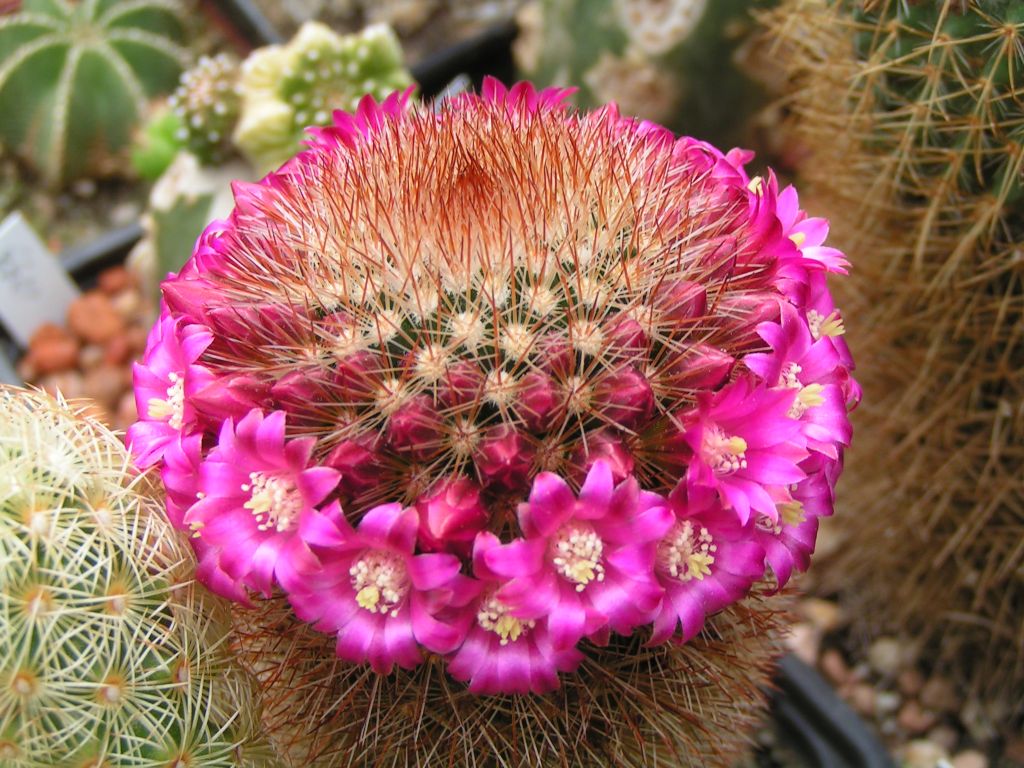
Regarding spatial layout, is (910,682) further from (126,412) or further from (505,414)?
(126,412)

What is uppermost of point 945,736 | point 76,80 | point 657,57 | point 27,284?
point 76,80

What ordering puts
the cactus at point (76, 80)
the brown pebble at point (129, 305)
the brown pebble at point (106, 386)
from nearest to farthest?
the brown pebble at point (106, 386), the brown pebble at point (129, 305), the cactus at point (76, 80)

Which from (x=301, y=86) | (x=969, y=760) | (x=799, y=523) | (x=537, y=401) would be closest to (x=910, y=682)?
(x=969, y=760)

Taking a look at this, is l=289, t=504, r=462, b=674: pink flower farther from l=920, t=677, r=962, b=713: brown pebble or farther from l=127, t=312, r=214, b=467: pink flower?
l=920, t=677, r=962, b=713: brown pebble

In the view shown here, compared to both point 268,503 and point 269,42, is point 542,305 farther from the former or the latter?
point 269,42

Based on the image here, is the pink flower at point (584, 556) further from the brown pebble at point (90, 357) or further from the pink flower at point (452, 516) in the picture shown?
the brown pebble at point (90, 357)

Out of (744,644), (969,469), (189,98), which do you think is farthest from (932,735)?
(189,98)

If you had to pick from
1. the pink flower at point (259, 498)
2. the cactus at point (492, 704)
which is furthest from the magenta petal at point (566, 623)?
the pink flower at point (259, 498)
